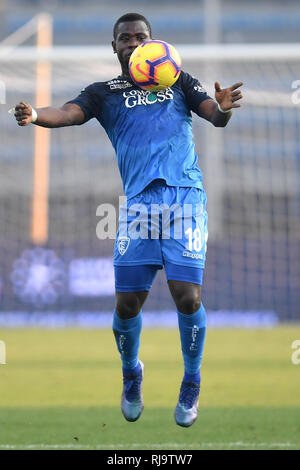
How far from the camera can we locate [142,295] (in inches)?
236

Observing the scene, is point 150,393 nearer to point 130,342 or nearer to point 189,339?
point 130,342

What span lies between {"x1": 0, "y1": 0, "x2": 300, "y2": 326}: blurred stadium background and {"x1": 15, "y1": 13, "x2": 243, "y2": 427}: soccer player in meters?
6.04

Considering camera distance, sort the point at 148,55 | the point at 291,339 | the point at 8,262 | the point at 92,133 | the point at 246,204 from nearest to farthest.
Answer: the point at 148,55 < the point at 291,339 < the point at 8,262 < the point at 246,204 < the point at 92,133

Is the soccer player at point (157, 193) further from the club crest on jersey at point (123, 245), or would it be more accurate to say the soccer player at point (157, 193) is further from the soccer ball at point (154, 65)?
the soccer ball at point (154, 65)

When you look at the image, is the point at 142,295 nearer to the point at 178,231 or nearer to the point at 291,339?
the point at 178,231

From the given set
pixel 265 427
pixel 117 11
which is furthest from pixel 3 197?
pixel 117 11

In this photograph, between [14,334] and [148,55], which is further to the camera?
[14,334]

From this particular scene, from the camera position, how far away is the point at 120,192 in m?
19.6

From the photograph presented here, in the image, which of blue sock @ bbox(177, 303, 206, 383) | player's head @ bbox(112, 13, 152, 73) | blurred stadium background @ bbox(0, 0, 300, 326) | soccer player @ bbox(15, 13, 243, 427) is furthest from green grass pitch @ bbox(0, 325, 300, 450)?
player's head @ bbox(112, 13, 152, 73)

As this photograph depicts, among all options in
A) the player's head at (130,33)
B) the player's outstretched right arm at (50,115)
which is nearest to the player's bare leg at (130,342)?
the player's outstretched right arm at (50,115)

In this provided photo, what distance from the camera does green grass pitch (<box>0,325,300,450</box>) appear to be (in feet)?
20.9

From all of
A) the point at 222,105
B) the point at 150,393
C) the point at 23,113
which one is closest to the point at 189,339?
the point at 222,105

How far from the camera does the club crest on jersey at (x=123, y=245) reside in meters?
5.95
